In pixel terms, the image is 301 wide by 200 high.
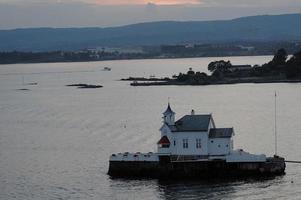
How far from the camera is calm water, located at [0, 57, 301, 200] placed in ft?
109

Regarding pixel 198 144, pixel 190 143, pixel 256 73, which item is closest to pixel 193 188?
pixel 198 144

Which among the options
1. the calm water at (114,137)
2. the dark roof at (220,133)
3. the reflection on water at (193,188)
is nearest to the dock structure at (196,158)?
the dark roof at (220,133)

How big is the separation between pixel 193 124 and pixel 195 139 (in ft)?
2.63

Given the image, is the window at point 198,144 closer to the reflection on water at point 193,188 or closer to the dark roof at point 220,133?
the dark roof at point 220,133

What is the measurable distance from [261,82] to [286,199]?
79.8m

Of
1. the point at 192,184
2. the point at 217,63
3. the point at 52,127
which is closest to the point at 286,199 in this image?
the point at 192,184

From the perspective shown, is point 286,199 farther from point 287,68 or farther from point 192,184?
point 287,68

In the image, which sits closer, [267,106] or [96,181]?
[96,181]

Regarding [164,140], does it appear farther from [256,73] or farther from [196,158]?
[256,73]

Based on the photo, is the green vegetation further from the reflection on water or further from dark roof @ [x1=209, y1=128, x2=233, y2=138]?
the reflection on water

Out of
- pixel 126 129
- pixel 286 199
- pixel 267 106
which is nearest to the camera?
pixel 286 199

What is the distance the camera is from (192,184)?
111ft

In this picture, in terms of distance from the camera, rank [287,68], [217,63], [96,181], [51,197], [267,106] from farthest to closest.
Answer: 1. [217,63]
2. [287,68]
3. [267,106]
4. [96,181]
5. [51,197]

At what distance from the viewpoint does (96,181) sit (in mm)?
35844
